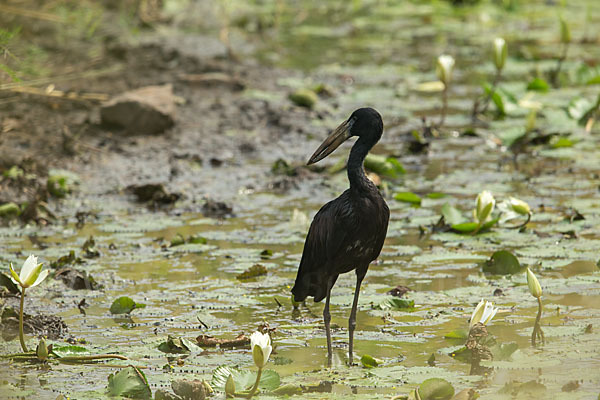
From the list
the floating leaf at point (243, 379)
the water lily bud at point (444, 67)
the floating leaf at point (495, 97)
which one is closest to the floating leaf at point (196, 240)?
the floating leaf at point (243, 379)

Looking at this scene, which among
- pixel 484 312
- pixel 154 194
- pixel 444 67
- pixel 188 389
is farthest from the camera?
pixel 444 67

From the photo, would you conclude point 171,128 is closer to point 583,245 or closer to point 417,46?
point 583,245

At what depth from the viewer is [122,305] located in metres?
5.10

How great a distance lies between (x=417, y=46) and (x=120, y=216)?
298 inches

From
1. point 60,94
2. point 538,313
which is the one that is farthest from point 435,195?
point 60,94

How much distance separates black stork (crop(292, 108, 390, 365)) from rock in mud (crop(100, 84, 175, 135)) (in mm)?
4595

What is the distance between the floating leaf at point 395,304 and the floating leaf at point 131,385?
168 centimetres

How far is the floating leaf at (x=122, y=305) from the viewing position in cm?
509

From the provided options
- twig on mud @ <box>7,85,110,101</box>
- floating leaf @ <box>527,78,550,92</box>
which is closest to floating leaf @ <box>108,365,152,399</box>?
twig on mud @ <box>7,85,110,101</box>

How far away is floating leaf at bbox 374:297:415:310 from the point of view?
5137 millimetres

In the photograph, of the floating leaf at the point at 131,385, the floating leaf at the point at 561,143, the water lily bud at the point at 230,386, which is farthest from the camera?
the floating leaf at the point at 561,143

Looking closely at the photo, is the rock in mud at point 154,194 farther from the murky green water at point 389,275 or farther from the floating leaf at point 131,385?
the floating leaf at point 131,385

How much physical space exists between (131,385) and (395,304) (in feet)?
5.90

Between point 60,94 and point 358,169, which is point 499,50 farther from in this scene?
point 358,169
